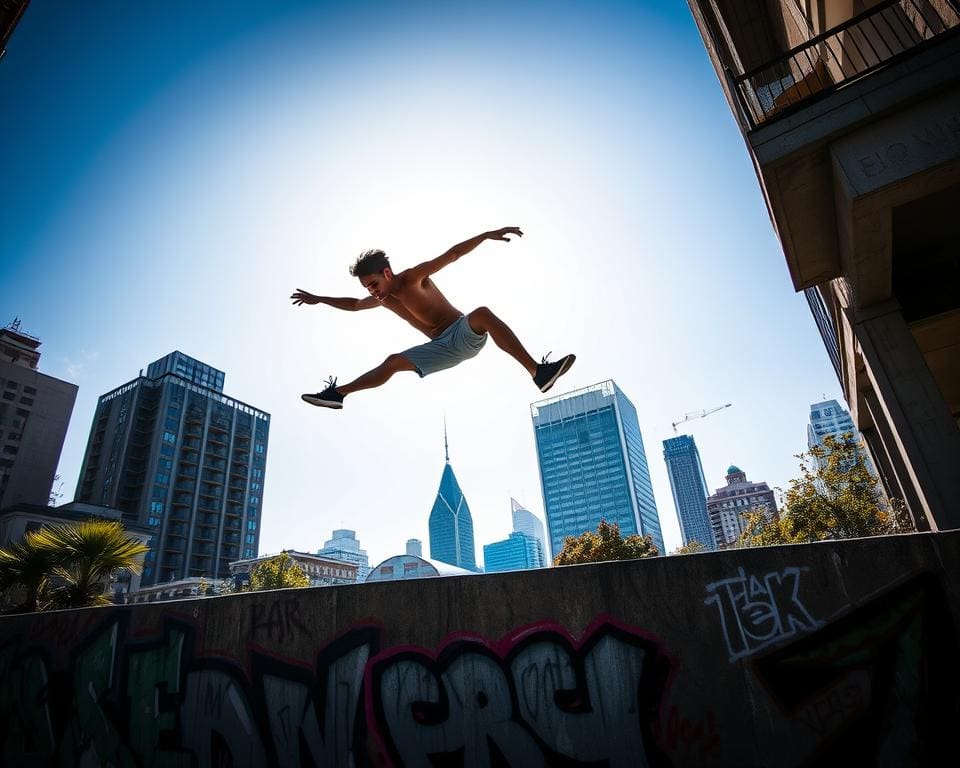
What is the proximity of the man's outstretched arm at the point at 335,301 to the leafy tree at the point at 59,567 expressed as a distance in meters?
9.27

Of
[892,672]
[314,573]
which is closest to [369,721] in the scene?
[892,672]

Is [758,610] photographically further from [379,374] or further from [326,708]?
[379,374]

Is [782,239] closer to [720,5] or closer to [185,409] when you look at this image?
[720,5]

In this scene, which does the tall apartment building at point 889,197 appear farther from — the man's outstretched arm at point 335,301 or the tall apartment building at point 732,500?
the tall apartment building at point 732,500

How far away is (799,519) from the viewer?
25141 mm

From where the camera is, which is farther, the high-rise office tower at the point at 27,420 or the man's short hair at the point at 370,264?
the high-rise office tower at the point at 27,420

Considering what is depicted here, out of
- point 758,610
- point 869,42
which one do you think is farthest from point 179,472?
point 869,42

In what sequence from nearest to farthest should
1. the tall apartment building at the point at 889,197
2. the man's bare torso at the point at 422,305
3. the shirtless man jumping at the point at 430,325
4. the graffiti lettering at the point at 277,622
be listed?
the graffiti lettering at the point at 277,622, the tall apartment building at the point at 889,197, the shirtless man jumping at the point at 430,325, the man's bare torso at the point at 422,305

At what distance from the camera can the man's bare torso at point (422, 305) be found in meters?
5.13

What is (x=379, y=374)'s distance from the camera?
210 inches

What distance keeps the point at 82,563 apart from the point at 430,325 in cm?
1178

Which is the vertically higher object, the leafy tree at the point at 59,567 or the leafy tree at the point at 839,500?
the leafy tree at the point at 839,500

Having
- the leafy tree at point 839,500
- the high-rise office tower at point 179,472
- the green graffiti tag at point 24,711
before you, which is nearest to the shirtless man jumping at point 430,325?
the green graffiti tag at point 24,711

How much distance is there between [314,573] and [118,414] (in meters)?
43.3
